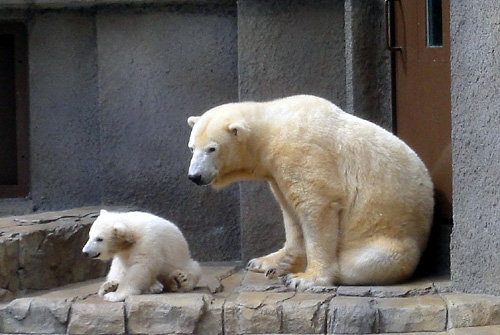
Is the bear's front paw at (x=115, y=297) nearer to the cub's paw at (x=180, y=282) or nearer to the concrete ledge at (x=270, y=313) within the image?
the concrete ledge at (x=270, y=313)

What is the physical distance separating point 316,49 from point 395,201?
1.67 m

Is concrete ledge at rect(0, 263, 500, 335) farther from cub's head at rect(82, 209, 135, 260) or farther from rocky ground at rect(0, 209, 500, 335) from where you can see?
cub's head at rect(82, 209, 135, 260)

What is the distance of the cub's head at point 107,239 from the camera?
5.04m

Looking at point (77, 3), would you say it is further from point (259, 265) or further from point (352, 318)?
point (352, 318)

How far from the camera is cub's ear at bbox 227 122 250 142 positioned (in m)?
5.16

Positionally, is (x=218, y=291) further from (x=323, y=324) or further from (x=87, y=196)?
(x=87, y=196)

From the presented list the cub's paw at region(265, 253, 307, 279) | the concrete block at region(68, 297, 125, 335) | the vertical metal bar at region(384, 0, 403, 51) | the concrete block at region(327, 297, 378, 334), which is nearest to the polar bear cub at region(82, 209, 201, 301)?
the concrete block at region(68, 297, 125, 335)

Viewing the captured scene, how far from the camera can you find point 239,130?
5.18 m

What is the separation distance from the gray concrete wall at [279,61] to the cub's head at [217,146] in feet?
3.91

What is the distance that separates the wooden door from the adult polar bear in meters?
0.35

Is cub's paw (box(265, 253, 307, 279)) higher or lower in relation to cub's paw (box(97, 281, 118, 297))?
higher

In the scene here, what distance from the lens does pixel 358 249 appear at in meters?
5.25

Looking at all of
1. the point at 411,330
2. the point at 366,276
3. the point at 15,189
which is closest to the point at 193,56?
the point at 15,189

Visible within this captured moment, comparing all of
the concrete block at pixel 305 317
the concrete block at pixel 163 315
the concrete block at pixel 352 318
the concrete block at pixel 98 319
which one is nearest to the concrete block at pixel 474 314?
the concrete block at pixel 352 318
